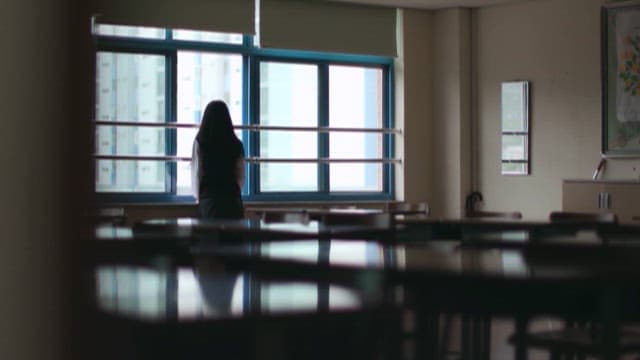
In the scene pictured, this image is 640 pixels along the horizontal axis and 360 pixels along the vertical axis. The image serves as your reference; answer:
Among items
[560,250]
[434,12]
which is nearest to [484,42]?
[434,12]

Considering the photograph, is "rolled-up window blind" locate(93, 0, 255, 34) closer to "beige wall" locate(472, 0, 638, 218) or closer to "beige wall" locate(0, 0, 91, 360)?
"beige wall" locate(472, 0, 638, 218)

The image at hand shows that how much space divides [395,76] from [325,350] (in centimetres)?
822

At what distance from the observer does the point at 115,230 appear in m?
0.65

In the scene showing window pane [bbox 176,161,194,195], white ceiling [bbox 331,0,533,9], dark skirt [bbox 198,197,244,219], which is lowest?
dark skirt [bbox 198,197,244,219]

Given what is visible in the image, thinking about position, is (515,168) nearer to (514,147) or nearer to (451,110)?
(514,147)

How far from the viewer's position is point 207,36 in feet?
26.3

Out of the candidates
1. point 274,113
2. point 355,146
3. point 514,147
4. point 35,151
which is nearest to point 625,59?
point 514,147

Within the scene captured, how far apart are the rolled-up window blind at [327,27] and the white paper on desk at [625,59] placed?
87.3 inches

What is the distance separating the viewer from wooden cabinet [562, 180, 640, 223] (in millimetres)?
7094

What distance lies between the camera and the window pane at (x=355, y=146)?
28.4 ft

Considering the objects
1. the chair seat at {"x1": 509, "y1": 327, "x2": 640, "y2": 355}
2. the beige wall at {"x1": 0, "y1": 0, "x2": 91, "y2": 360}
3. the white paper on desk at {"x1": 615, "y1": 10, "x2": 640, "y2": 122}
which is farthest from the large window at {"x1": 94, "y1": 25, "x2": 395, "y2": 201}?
the beige wall at {"x1": 0, "y1": 0, "x2": 91, "y2": 360}

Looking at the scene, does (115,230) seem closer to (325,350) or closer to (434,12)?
(325,350)

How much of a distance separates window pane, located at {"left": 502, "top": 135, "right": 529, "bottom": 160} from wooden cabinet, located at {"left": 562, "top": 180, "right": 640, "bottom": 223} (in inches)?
41.1

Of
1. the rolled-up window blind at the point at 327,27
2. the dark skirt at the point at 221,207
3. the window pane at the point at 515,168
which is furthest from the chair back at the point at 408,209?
the dark skirt at the point at 221,207
